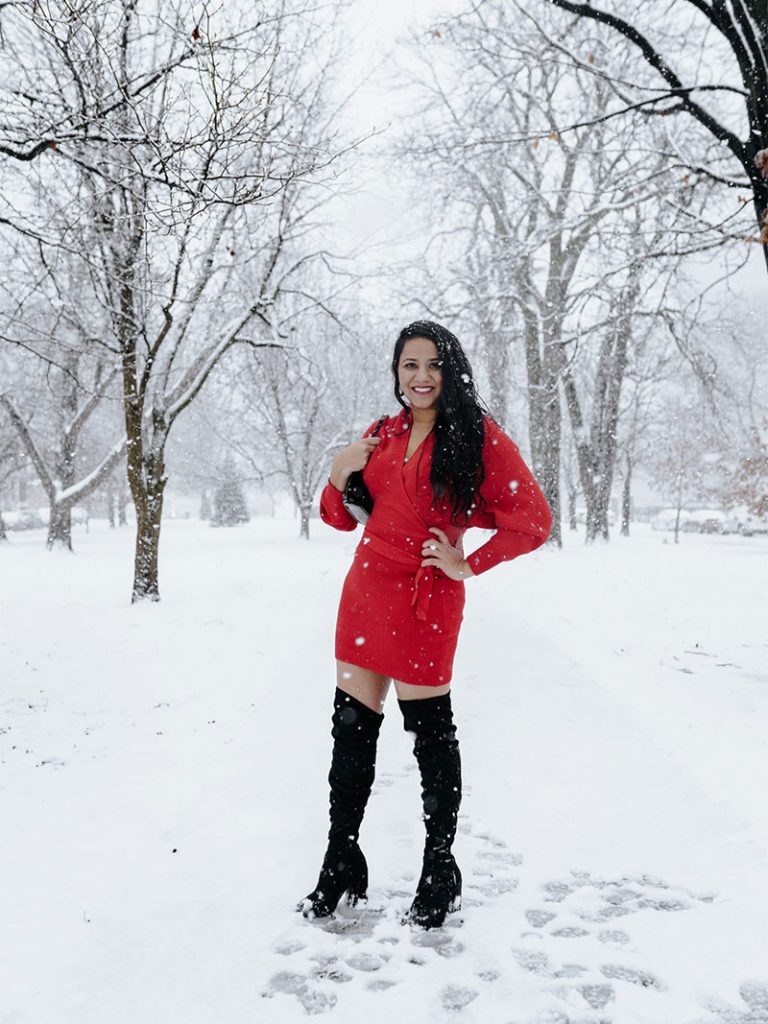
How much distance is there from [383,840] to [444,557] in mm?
1430

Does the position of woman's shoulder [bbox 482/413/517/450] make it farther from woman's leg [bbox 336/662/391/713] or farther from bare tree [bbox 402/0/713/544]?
bare tree [bbox 402/0/713/544]

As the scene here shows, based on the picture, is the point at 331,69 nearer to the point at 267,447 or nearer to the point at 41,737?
the point at 41,737

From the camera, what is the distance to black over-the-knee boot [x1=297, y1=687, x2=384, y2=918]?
97.2 inches

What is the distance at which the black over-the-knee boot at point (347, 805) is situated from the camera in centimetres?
247

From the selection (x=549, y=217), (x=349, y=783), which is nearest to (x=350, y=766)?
(x=349, y=783)

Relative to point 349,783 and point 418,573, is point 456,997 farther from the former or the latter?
point 418,573

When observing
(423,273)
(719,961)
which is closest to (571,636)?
(719,961)

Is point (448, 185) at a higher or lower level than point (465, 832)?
higher

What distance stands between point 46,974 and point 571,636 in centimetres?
634

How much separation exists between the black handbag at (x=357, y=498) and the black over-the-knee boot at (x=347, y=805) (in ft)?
2.12

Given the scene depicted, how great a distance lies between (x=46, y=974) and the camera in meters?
2.10

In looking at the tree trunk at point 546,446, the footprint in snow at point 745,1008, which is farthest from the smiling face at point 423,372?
the tree trunk at point 546,446

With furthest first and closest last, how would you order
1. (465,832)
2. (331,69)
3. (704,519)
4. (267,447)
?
(704,519), (267,447), (331,69), (465,832)

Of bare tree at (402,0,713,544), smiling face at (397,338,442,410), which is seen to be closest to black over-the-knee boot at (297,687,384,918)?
smiling face at (397,338,442,410)
